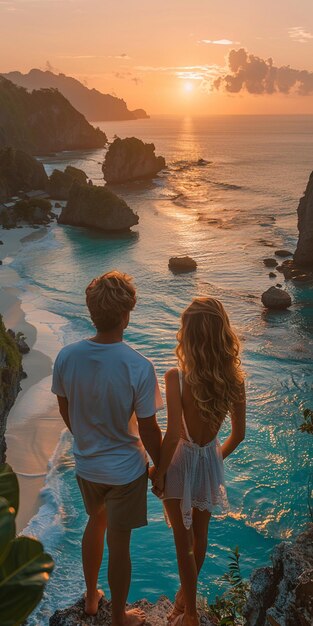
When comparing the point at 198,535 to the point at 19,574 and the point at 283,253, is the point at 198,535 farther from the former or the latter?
the point at 283,253

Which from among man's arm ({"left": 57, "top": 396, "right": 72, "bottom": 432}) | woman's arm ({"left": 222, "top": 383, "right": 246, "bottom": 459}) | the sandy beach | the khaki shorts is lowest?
the sandy beach

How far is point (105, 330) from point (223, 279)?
108 ft

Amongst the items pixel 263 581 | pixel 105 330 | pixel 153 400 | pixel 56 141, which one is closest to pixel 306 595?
pixel 263 581

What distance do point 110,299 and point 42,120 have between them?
13920cm

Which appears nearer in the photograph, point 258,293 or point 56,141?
point 258,293

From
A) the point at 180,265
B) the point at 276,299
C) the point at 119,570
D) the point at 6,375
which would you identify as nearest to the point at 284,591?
the point at 119,570

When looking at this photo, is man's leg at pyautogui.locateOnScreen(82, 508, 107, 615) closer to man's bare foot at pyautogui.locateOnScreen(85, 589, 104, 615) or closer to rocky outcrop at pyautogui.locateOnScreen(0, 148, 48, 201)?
man's bare foot at pyautogui.locateOnScreen(85, 589, 104, 615)

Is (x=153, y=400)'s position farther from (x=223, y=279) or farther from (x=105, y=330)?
(x=223, y=279)

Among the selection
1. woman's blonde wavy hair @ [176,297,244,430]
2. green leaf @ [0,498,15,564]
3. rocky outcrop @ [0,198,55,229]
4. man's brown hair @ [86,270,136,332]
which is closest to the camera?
green leaf @ [0,498,15,564]

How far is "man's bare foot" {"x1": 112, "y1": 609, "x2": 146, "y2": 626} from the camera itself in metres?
4.36

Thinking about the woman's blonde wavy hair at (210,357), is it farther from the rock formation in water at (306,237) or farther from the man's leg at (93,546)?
the rock formation in water at (306,237)

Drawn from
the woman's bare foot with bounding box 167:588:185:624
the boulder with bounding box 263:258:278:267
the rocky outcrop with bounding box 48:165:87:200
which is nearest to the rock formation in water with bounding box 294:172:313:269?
the boulder with bounding box 263:258:278:267

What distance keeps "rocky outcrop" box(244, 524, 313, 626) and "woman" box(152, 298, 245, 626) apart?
1.50 feet

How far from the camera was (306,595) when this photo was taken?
3.69 meters
